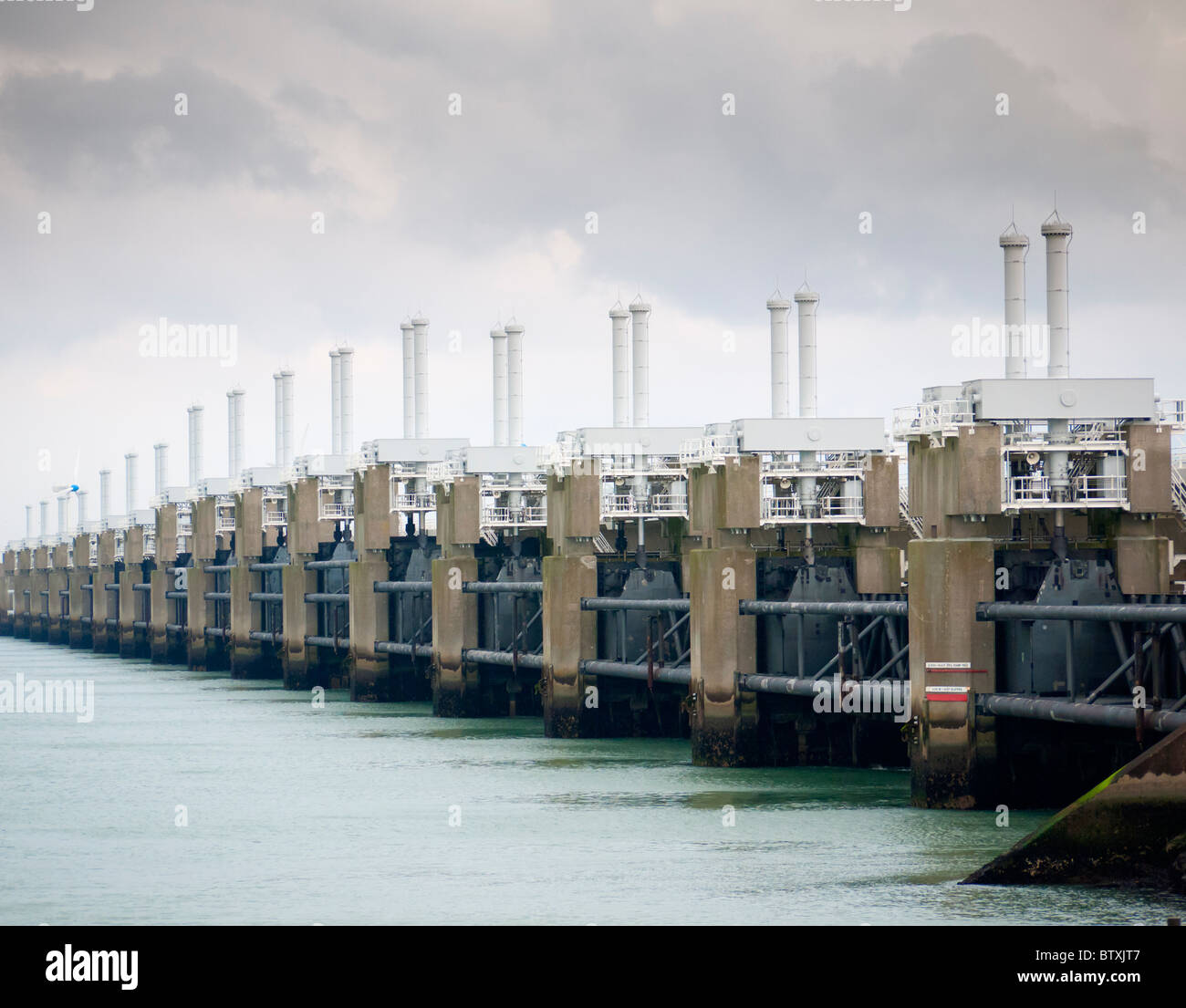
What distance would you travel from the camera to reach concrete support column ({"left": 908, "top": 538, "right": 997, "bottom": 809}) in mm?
40688

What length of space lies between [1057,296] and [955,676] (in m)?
9.86

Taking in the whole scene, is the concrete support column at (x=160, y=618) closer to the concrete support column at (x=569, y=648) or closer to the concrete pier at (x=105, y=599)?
the concrete pier at (x=105, y=599)

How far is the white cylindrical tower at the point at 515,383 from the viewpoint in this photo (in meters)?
79.0

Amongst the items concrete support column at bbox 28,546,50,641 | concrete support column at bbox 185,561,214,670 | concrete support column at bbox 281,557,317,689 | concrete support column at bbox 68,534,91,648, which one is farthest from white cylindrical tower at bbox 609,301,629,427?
concrete support column at bbox 28,546,50,641

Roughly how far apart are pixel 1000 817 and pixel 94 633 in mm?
118632

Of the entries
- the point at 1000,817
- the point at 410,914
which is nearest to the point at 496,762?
the point at 1000,817

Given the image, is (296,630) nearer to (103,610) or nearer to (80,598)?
(103,610)

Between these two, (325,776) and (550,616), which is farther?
(550,616)

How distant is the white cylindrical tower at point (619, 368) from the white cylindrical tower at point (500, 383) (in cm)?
1103

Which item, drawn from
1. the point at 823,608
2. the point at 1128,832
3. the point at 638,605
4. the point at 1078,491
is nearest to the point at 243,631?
the point at 638,605

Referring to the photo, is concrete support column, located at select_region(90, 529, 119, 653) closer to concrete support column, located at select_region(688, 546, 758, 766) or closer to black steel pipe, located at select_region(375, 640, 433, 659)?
black steel pipe, located at select_region(375, 640, 433, 659)

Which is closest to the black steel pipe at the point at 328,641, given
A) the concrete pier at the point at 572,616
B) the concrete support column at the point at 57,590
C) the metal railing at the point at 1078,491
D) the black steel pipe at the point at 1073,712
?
the concrete pier at the point at 572,616
